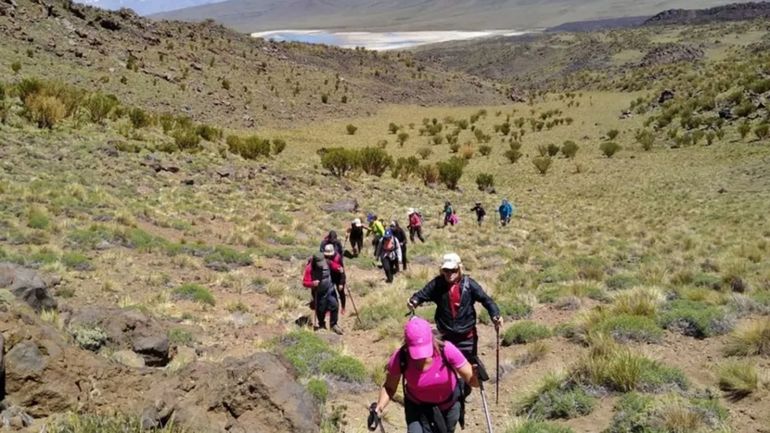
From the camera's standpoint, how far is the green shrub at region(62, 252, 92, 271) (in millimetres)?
11633

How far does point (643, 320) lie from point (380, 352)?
4.04 meters

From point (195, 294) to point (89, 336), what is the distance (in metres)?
4.03

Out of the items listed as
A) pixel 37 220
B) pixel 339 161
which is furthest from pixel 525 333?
pixel 339 161

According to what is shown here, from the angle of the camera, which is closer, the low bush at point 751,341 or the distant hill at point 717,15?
the low bush at point 751,341

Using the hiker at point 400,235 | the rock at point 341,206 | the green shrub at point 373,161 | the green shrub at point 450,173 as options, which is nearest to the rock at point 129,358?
the hiker at point 400,235

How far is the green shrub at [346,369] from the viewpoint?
27.4ft

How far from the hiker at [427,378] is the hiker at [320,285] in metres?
5.53

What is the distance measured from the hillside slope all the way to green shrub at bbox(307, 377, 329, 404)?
1194 inches

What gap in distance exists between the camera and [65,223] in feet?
45.9

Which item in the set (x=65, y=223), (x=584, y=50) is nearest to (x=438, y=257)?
(x=65, y=223)

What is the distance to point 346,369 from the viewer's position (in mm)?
8406

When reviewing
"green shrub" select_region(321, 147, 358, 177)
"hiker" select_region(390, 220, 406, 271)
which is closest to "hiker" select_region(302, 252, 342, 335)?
"hiker" select_region(390, 220, 406, 271)

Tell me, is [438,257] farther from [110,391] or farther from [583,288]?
[110,391]

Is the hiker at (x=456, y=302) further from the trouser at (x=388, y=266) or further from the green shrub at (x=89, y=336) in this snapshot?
the trouser at (x=388, y=266)
